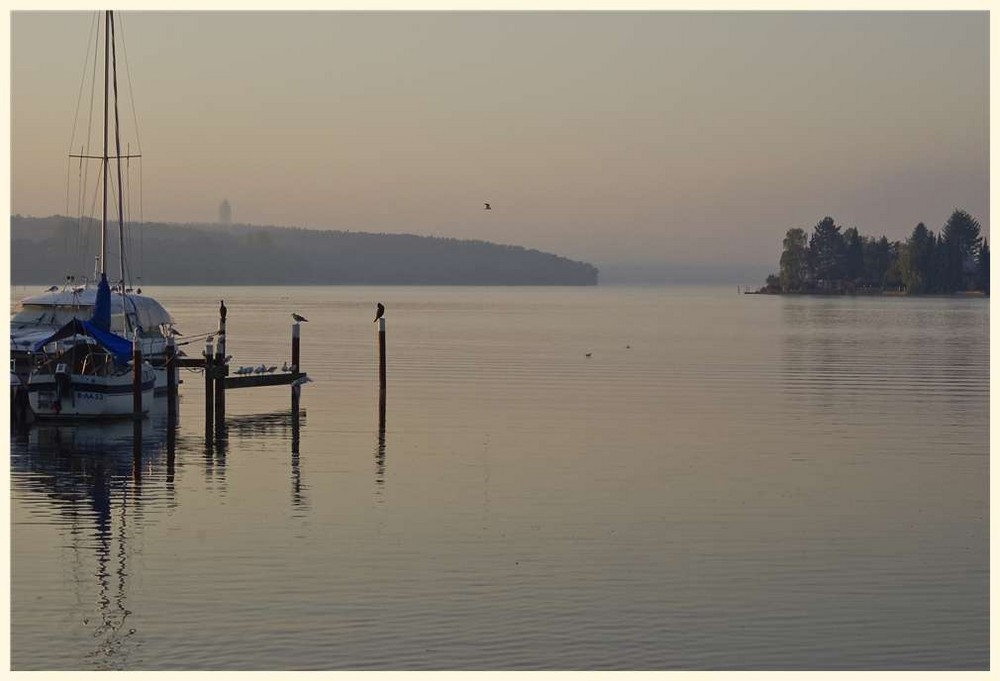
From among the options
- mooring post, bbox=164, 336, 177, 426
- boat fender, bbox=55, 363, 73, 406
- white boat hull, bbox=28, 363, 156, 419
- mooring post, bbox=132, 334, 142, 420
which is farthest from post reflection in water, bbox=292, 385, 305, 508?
boat fender, bbox=55, 363, 73, 406

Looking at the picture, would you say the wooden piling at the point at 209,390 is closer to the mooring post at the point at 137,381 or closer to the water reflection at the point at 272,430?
the water reflection at the point at 272,430

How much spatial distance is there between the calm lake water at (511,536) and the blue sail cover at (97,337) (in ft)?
7.50

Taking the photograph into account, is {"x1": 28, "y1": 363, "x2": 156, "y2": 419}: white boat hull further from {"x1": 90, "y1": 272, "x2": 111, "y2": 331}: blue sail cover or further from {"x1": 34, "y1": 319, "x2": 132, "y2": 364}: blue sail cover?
{"x1": 90, "y1": 272, "x2": 111, "y2": 331}: blue sail cover

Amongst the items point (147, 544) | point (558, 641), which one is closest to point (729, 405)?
point (147, 544)

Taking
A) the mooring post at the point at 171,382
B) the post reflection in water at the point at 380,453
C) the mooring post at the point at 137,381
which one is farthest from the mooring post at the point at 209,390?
the post reflection in water at the point at 380,453

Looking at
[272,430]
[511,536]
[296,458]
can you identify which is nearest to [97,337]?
[272,430]

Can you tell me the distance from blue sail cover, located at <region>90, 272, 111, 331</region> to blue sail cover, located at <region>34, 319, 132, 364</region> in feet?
11.4

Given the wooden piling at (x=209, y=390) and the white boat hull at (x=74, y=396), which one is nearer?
the wooden piling at (x=209, y=390)

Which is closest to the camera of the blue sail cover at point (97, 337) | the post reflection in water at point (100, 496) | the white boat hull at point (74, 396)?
the post reflection in water at point (100, 496)

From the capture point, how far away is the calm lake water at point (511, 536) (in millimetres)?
23938

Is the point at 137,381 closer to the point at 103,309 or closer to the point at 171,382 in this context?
the point at 171,382

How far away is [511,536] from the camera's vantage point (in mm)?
31281

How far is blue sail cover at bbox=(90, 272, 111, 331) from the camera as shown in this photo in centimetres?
5428
